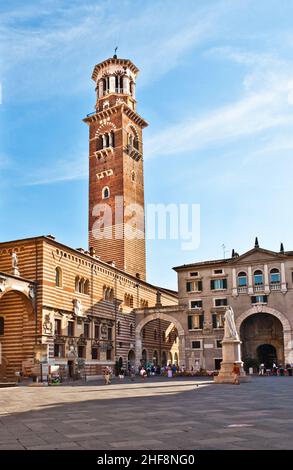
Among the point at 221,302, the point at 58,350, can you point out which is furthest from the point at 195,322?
the point at 58,350

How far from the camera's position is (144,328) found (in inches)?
2143

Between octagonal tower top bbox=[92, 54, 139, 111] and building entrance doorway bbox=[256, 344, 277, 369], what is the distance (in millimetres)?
35610

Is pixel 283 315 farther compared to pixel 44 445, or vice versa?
pixel 283 315

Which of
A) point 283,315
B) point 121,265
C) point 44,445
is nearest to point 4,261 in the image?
point 121,265

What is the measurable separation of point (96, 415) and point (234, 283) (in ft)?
126

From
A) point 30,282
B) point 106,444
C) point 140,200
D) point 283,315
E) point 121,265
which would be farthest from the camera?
point 140,200

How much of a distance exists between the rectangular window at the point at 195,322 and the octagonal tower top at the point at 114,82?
30614 millimetres

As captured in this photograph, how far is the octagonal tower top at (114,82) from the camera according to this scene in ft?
216

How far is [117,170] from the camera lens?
203ft

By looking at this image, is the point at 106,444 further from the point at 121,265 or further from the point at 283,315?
the point at 121,265

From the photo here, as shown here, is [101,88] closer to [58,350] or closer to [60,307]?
[60,307]

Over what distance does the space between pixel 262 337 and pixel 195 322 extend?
279 inches

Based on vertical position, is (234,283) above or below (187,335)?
above
